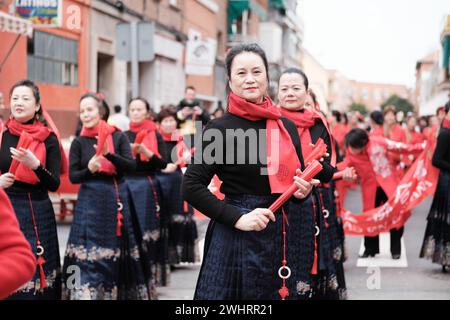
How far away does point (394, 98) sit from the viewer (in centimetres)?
9069

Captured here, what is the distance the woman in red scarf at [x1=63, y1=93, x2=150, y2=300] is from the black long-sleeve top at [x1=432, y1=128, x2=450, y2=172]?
10.3 feet

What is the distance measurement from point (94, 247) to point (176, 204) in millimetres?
2635

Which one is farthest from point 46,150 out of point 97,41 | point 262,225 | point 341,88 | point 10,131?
point 341,88

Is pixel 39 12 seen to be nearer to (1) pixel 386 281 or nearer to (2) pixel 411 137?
(2) pixel 411 137

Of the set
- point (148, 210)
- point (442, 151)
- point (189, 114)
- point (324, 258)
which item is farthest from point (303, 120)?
point (189, 114)

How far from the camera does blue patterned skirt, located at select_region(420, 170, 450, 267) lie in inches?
349

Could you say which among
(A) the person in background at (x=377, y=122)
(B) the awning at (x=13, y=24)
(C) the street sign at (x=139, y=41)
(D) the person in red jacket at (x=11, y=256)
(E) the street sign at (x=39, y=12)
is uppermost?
(E) the street sign at (x=39, y=12)

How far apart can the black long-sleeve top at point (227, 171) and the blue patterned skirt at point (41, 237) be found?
231cm

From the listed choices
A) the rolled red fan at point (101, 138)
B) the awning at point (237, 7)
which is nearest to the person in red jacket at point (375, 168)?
the rolled red fan at point (101, 138)

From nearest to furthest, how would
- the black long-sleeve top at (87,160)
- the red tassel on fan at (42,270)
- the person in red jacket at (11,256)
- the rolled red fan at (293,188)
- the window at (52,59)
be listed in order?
the person in red jacket at (11,256), the rolled red fan at (293,188), the red tassel on fan at (42,270), the black long-sleeve top at (87,160), the window at (52,59)

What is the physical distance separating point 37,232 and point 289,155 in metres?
2.61

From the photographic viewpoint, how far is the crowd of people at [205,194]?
13.3 ft

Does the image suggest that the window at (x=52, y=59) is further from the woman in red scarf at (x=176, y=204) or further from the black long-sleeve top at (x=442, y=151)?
the black long-sleeve top at (x=442, y=151)

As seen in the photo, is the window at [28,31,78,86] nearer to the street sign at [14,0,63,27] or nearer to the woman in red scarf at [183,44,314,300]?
the street sign at [14,0,63,27]
